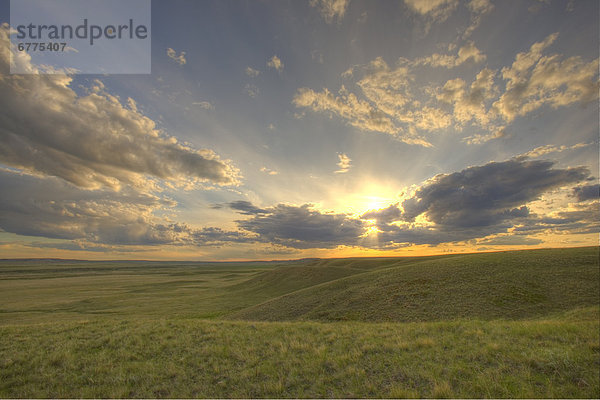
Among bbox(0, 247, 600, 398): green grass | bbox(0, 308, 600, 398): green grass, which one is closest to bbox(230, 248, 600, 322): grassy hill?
bbox(0, 247, 600, 398): green grass

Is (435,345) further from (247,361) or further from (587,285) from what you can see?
(587,285)

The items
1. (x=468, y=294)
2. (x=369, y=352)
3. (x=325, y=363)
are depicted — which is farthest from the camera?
(x=468, y=294)

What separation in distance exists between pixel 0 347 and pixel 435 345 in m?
24.2

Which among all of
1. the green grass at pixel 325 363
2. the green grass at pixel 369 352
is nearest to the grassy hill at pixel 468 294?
the green grass at pixel 369 352

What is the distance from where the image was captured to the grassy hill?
17.1m

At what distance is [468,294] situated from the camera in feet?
66.6

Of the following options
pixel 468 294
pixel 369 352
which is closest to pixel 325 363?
pixel 369 352

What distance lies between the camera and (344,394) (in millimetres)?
8102

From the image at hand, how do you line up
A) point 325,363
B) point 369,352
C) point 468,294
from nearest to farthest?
1. point 325,363
2. point 369,352
3. point 468,294

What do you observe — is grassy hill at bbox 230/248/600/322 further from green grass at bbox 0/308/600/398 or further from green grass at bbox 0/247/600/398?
green grass at bbox 0/308/600/398

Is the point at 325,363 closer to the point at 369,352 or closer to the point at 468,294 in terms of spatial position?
the point at 369,352

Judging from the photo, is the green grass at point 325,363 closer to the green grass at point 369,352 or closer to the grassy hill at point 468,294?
the green grass at point 369,352

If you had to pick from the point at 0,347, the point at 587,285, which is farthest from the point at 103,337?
the point at 587,285

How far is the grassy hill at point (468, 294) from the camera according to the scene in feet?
56.1
